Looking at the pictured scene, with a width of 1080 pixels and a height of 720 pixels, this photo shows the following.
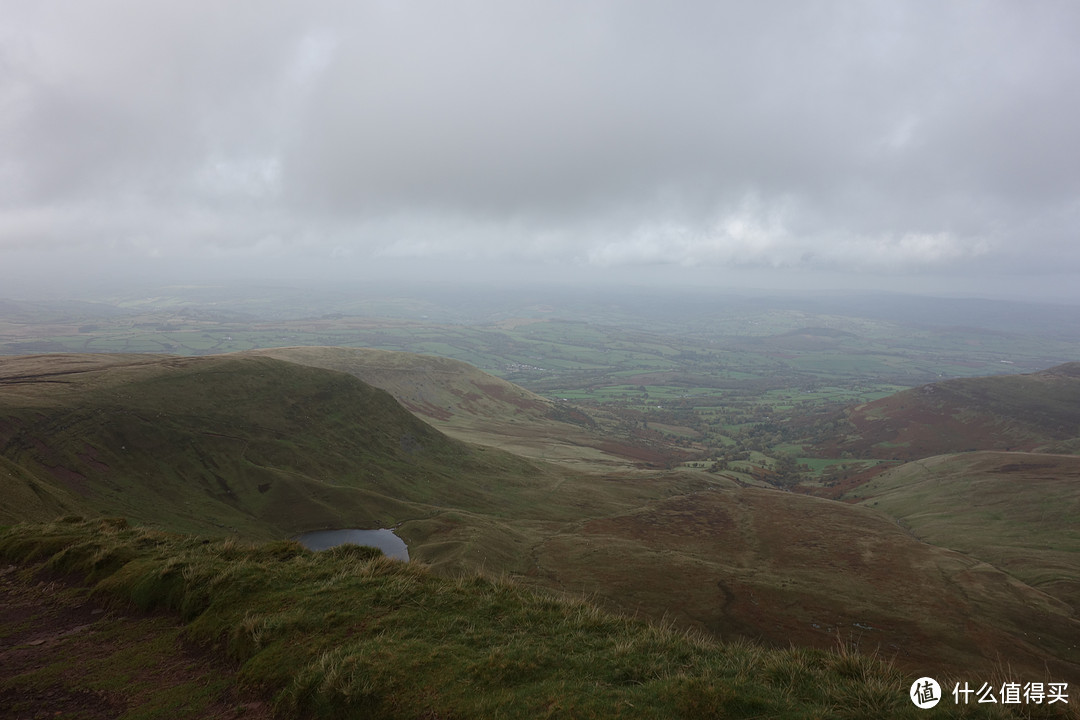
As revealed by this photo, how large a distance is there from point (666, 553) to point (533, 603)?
197 feet

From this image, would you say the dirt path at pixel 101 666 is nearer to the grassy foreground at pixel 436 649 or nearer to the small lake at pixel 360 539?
the grassy foreground at pixel 436 649

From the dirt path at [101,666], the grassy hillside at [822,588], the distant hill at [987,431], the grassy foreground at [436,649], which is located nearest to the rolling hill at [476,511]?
the grassy hillside at [822,588]

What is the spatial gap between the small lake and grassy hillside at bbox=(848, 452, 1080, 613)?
78.8m

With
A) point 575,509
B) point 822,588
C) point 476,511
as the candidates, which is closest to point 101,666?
point 822,588

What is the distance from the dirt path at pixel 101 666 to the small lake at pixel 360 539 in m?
49.0

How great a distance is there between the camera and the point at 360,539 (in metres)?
63.3

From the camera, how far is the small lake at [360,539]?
60.7 meters

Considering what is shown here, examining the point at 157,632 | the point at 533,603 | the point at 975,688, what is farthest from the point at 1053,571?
the point at 157,632

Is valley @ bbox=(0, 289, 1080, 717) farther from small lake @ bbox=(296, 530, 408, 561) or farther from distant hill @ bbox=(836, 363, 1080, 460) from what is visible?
distant hill @ bbox=(836, 363, 1080, 460)

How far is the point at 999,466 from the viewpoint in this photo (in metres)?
120

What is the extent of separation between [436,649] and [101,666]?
8.01 m

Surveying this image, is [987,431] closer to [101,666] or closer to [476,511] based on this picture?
[476,511]

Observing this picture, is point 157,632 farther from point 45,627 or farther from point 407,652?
point 407,652

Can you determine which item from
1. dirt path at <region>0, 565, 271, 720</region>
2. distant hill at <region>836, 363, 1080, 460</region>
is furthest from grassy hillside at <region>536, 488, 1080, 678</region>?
distant hill at <region>836, 363, 1080, 460</region>
